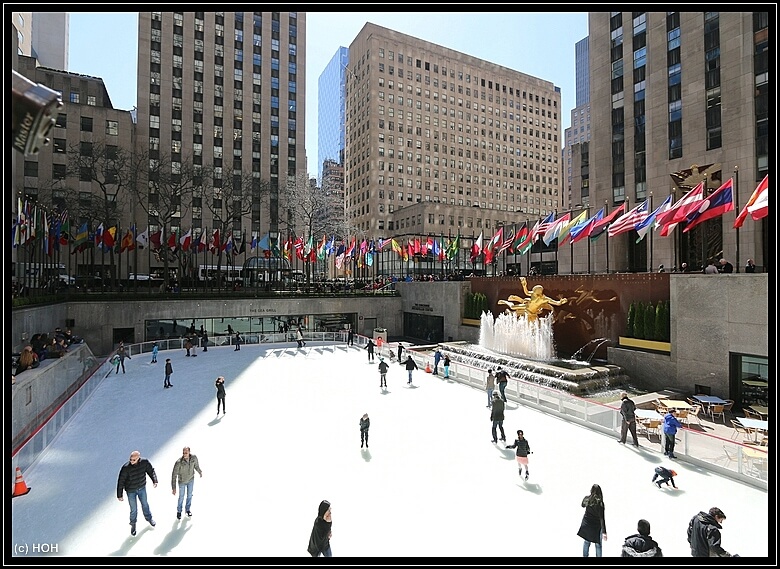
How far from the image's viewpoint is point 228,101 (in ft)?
190

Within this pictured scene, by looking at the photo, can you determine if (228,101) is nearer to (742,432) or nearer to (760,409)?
(760,409)

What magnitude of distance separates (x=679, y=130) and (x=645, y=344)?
14.3 metres

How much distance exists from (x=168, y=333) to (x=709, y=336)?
32.5 m

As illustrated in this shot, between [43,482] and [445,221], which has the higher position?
[445,221]

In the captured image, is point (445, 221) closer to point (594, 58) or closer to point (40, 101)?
point (594, 58)

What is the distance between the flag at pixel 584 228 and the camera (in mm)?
20558

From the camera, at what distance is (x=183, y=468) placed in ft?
24.8

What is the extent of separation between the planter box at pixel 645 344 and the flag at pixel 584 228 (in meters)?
5.35

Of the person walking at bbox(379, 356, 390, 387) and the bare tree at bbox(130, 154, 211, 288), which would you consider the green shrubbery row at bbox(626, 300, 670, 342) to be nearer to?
the person walking at bbox(379, 356, 390, 387)

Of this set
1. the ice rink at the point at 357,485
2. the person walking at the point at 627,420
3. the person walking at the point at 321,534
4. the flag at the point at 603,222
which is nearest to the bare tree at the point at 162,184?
the ice rink at the point at 357,485

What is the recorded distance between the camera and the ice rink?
267 inches

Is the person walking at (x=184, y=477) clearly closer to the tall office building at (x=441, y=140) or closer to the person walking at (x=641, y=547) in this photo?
the person walking at (x=641, y=547)

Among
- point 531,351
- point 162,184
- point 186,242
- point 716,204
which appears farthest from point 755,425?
point 162,184
